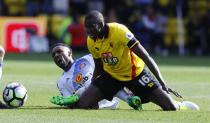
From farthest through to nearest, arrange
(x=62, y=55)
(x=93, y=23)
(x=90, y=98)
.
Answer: (x=62, y=55) → (x=90, y=98) → (x=93, y=23)

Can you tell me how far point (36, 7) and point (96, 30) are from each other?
69.5ft

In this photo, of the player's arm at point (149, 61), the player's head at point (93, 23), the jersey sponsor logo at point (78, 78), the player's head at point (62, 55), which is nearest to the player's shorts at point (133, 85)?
the jersey sponsor logo at point (78, 78)

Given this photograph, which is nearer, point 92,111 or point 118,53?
point 92,111

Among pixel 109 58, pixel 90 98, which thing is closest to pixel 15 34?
pixel 90 98

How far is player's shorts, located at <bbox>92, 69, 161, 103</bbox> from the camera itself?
12148 millimetres

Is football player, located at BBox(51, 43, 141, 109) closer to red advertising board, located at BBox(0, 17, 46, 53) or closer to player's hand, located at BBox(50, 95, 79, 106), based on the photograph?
player's hand, located at BBox(50, 95, 79, 106)

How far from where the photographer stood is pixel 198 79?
733 inches

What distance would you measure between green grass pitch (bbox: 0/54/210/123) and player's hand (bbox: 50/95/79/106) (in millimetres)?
124

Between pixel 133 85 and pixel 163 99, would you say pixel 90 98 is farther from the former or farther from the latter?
pixel 163 99

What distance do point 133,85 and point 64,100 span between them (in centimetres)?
107

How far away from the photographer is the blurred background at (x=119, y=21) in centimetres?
2959

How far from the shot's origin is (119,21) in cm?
3048

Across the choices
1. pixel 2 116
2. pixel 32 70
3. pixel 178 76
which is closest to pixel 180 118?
pixel 2 116

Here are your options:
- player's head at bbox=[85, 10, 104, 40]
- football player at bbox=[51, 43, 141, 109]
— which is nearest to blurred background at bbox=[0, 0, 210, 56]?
football player at bbox=[51, 43, 141, 109]
